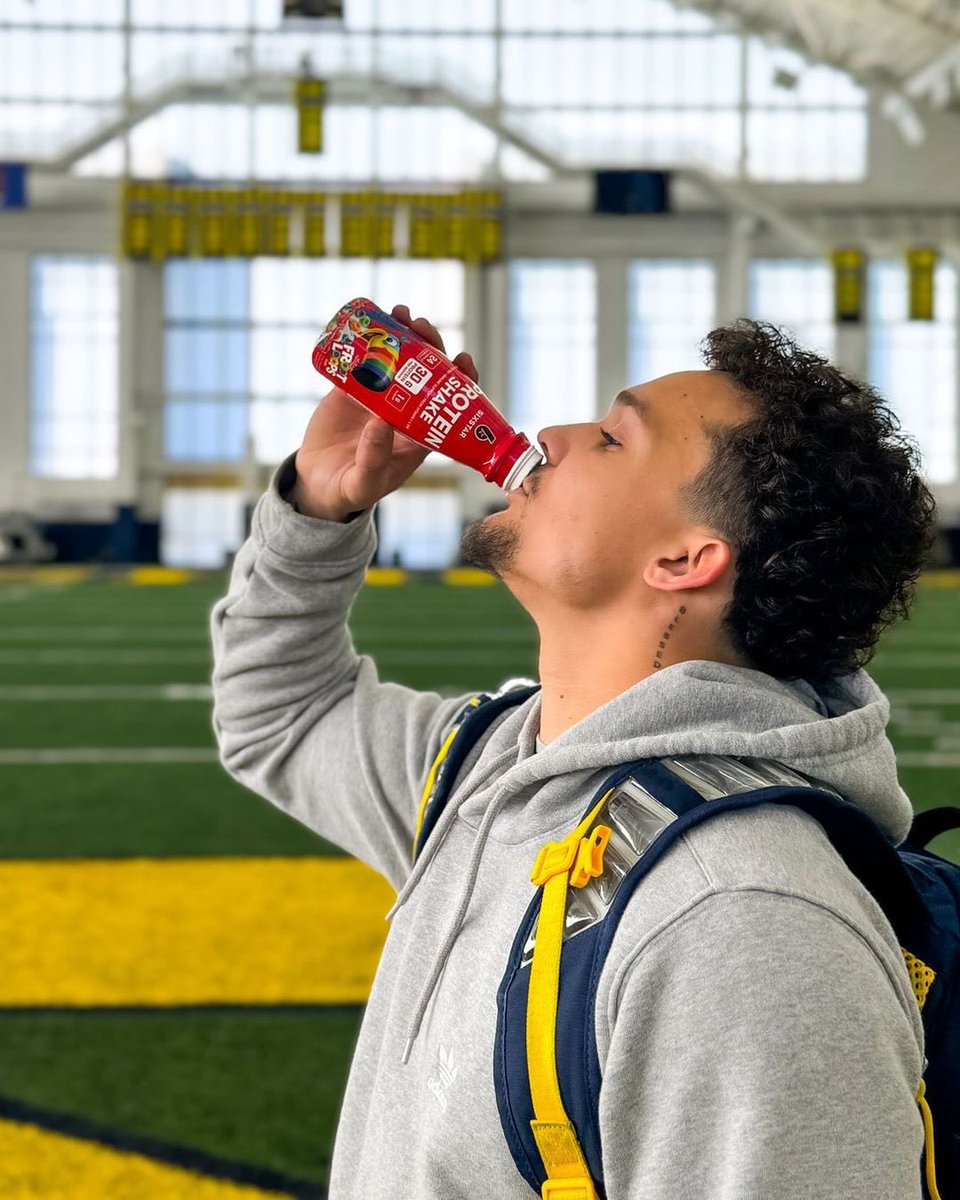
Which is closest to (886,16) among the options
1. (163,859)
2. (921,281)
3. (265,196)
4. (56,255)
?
(921,281)

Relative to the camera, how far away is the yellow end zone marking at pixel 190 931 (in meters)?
4.00

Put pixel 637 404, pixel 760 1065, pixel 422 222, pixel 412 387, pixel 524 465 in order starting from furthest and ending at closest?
1. pixel 422 222
2. pixel 412 387
3. pixel 524 465
4. pixel 637 404
5. pixel 760 1065

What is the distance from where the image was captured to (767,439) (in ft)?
5.12

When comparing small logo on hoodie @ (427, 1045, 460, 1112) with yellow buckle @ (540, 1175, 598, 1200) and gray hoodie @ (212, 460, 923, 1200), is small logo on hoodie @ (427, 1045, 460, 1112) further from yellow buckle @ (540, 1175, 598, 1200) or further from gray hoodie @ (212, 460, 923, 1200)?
yellow buckle @ (540, 1175, 598, 1200)

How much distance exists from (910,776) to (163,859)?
10.8ft

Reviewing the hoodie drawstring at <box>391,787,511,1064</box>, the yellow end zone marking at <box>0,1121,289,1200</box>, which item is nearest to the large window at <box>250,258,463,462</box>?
the yellow end zone marking at <box>0,1121,289,1200</box>

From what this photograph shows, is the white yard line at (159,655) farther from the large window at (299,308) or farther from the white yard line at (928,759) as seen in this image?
the large window at (299,308)

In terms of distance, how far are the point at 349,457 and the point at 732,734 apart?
85 cm

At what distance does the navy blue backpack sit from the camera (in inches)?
49.4

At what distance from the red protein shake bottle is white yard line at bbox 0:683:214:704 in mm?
7562

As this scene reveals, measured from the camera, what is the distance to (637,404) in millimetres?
1645

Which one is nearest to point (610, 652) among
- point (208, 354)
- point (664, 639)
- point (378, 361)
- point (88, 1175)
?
point (664, 639)

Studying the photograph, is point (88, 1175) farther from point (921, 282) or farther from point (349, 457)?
point (921, 282)

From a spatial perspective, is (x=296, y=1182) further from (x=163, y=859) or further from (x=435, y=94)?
(x=435, y=94)
